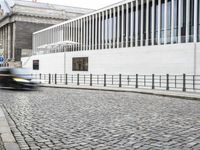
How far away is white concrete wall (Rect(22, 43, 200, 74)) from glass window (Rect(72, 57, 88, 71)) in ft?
1.55

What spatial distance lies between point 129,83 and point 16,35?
4402 cm

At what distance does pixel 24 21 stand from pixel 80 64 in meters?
32.6

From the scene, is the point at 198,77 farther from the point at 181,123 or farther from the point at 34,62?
the point at 34,62

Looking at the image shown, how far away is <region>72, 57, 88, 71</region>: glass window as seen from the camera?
Answer: 130 ft

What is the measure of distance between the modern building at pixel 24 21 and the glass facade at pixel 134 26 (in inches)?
677

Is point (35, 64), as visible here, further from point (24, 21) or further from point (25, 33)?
point (24, 21)

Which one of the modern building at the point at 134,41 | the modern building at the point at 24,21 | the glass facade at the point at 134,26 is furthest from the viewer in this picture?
the modern building at the point at 24,21

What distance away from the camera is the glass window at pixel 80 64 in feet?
130

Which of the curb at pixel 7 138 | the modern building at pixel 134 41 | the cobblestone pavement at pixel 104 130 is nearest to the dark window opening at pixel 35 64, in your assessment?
the modern building at pixel 134 41

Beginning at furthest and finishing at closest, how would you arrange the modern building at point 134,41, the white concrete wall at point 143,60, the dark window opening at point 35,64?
the dark window opening at point 35,64 → the modern building at point 134,41 → the white concrete wall at point 143,60

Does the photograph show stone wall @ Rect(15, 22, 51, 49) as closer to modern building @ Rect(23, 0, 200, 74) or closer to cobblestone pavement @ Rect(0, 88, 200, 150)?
modern building @ Rect(23, 0, 200, 74)

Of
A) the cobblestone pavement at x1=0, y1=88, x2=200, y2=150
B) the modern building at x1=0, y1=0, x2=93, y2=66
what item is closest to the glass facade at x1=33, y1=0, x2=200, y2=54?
the modern building at x1=0, y1=0, x2=93, y2=66

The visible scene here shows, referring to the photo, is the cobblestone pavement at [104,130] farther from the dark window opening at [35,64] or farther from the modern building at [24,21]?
the modern building at [24,21]

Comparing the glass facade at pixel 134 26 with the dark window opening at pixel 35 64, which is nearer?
the glass facade at pixel 134 26
